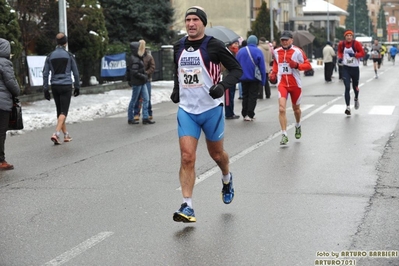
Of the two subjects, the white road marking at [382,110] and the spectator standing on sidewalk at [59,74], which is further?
the white road marking at [382,110]

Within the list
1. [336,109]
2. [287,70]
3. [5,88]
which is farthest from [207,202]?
[336,109]

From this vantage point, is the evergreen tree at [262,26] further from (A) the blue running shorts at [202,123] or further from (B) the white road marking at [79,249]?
(B) the white road marking at [79,249]

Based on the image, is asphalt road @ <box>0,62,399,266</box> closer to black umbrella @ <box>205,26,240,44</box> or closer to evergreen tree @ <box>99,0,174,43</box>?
black umbrella @ <box>205,26,240,44</box>

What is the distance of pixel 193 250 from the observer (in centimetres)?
657

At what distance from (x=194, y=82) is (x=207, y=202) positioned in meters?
1.52

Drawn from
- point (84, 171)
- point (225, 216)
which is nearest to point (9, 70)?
point (84, 171)

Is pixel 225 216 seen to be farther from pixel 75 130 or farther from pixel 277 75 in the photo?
pixel 75 130

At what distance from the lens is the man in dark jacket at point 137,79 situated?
1773cm

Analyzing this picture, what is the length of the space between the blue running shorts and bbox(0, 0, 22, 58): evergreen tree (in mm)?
15568

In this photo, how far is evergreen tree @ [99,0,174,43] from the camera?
1423 inches

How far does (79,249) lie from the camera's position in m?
6.67

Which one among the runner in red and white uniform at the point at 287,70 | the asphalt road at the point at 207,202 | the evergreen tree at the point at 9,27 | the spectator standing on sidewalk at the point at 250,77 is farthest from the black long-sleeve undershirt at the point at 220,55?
the evergreen tree at the point at 9,27

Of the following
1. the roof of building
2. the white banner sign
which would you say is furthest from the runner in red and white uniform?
the roof of building

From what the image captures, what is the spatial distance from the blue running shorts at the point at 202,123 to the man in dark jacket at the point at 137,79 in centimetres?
998
